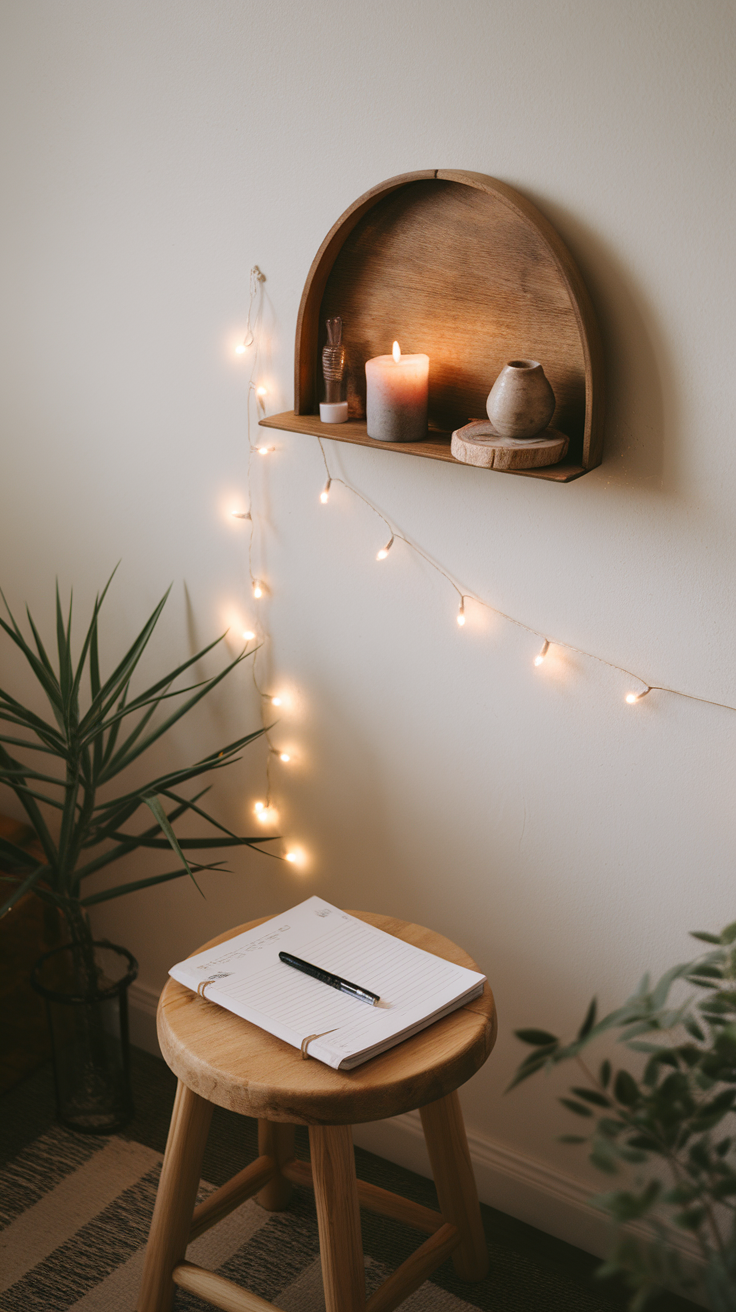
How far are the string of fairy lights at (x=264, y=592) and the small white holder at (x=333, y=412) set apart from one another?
9cm

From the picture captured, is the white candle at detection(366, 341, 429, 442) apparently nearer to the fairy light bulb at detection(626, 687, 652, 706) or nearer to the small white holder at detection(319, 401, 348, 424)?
the small white holder at detection(319, 401, 348, 424)

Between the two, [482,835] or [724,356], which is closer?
[724,356]

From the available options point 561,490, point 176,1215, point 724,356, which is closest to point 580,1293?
point 176,1215

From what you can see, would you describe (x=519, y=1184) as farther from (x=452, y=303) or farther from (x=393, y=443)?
(x=452, y=303)

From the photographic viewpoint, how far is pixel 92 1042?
194 cm

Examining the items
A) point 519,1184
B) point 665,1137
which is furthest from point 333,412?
point 519,1184

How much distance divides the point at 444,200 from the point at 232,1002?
1.11 metres

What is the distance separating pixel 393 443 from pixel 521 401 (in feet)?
0.71

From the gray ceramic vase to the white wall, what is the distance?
4.6 inches

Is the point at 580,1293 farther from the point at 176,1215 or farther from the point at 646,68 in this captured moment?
the point at 646,68

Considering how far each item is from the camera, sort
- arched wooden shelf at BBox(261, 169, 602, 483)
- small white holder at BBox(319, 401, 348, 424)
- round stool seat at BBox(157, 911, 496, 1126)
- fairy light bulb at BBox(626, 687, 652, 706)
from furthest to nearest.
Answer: small white holder at BBox(319, 401, 348, 424) → fairy light bulb at BBox(626, 687, 652, 706) → arched wooden shelf at BBox(261, 169, 602, 483) → round stool seat at BBox(157, 911, 496, 1126)

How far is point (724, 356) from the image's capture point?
124 centimetres

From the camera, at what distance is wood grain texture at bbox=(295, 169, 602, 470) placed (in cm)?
130

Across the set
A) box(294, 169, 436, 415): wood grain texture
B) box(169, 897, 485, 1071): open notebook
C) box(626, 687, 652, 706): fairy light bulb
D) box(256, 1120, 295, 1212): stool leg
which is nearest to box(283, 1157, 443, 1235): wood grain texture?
box(256, 1120, 295, 1212): stool leg
